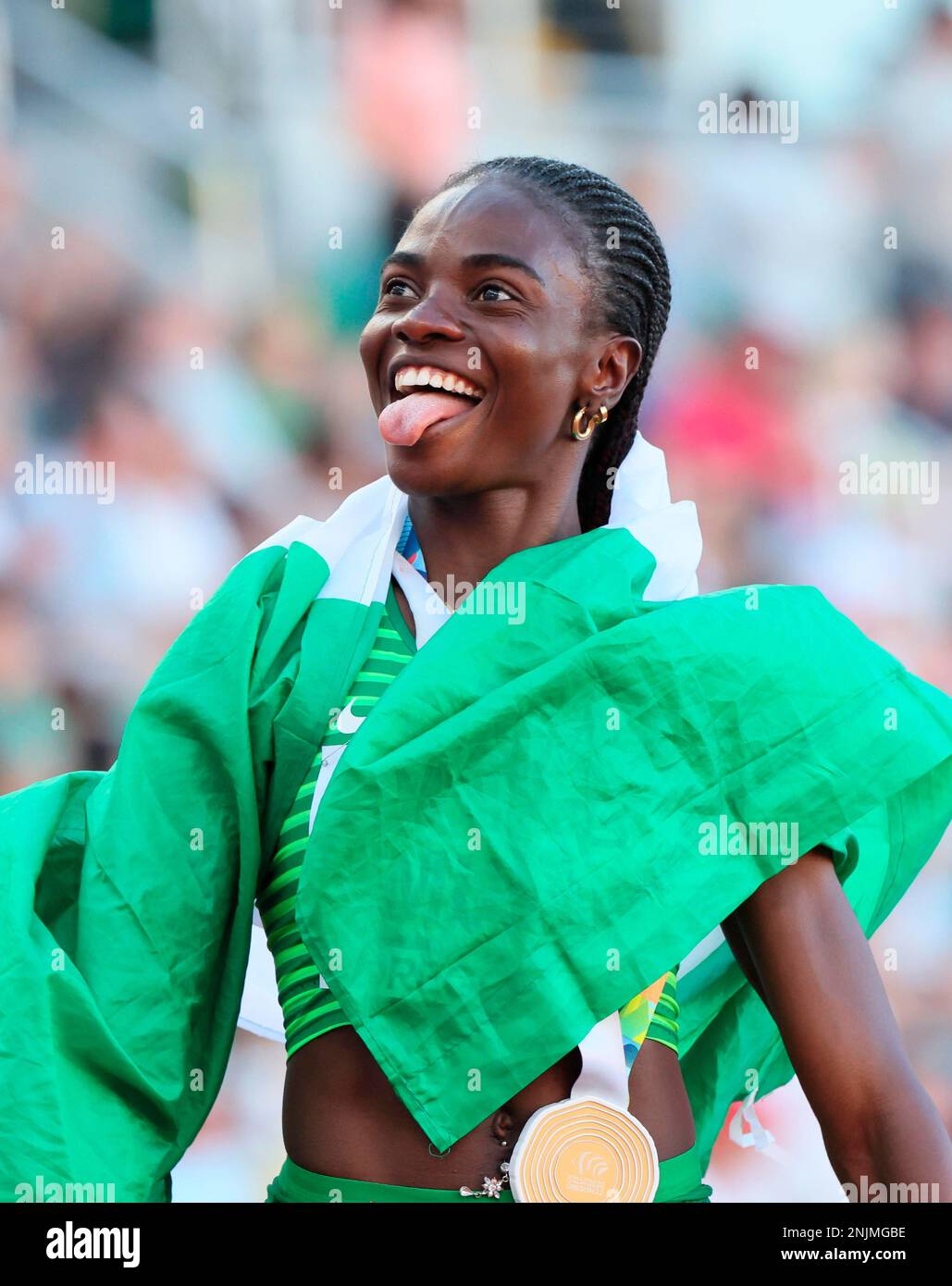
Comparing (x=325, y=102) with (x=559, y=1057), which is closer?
(x=559, y=1057)

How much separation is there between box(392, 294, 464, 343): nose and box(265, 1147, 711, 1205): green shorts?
72cm

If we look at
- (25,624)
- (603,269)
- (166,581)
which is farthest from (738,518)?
(603,269)

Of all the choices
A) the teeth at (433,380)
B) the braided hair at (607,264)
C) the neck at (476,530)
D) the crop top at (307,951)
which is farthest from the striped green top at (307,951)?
the braided hair at (607,264)

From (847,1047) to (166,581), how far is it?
2.07 metres

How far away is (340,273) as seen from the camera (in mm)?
3443

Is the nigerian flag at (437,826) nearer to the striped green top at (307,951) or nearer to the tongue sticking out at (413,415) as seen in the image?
the striped green top at (307,951)

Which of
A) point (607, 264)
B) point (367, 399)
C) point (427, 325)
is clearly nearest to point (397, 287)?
point (427, 325)

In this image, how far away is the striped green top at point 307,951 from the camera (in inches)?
56.2

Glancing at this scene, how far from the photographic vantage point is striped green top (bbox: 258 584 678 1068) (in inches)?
56.2

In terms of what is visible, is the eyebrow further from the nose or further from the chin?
the chin

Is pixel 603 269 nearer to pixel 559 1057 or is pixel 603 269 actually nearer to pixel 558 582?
pixel 558 582

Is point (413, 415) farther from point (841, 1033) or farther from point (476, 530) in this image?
point (841, 1033)
